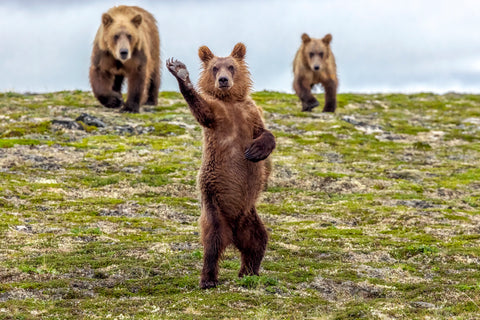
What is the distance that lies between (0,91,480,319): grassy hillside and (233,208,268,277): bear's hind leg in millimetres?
353

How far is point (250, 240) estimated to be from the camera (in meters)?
10.2

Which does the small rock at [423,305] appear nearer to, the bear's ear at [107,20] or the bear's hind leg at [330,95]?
the bear's ear at [107,20]

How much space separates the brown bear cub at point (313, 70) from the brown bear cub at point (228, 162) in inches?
840

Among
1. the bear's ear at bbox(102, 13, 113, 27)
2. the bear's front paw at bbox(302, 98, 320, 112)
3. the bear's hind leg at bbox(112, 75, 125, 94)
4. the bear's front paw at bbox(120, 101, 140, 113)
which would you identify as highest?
the bear's ear at bbox(102, 13, 113, 27)

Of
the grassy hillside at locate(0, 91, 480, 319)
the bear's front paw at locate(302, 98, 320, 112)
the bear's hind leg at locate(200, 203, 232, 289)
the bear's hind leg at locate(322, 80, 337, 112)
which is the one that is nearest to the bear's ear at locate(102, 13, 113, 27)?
the grassy hillside at locate(0, 91, 480, 319)

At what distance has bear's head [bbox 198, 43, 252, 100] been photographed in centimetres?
988

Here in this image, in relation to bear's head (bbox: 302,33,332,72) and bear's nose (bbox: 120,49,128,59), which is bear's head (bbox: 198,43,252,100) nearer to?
bear's nose (bbox: 120,49,128,59)

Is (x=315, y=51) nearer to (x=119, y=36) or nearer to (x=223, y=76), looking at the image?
(x=119, y=36)

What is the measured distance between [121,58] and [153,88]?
555 cm

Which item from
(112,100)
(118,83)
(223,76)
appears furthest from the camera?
(118,83)

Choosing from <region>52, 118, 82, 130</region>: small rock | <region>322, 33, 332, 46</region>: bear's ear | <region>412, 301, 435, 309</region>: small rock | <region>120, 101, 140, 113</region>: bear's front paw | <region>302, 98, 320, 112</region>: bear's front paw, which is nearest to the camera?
<region>412, 301, 435, 309</region>: small rock

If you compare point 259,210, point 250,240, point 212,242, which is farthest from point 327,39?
point 212,242

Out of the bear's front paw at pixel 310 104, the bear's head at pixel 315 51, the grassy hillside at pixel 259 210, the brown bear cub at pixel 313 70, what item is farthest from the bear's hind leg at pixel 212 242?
the bear's front paw at pixel 310 104

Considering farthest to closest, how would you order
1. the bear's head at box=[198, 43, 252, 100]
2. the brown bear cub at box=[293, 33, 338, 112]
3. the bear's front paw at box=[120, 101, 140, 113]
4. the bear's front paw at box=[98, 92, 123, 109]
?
the brown bear cub at box=[293, 33, 338, 112]
the bear's front paw at box=[120, 101, 140, 113]
the bear's front paw at box=[98, 92, 123, 109]
the bear's head at box=[198, 43, 252, 100]
